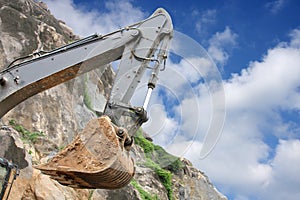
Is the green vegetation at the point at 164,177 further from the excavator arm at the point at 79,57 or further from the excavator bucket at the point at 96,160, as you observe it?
the excavator bucket at the point at 96,160

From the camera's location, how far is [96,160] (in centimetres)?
403

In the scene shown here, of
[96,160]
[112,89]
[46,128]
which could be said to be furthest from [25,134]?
[96,160]

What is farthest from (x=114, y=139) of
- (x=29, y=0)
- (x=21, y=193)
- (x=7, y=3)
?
(x=29, y=0)

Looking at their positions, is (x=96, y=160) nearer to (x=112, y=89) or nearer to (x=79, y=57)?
(x=112, y=89)

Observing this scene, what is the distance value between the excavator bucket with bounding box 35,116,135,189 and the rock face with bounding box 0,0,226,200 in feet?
10.3

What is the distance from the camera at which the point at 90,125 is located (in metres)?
4.32

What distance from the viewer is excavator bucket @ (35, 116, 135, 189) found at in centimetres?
401

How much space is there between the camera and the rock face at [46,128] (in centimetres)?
927

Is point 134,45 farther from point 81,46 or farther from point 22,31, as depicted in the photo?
point 22,31

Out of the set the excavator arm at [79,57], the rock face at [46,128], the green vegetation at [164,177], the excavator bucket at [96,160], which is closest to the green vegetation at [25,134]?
the rock face at [46,128]

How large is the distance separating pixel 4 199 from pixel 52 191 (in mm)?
2703

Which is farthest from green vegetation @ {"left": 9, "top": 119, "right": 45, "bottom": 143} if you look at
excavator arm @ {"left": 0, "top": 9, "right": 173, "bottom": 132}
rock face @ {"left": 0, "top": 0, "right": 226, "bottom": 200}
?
excavator arm @ {"left": 0, "top": 9, "right": 173, "bottom": 132}

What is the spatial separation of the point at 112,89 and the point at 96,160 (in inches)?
49.8

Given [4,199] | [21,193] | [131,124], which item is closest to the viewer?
[131,124]
